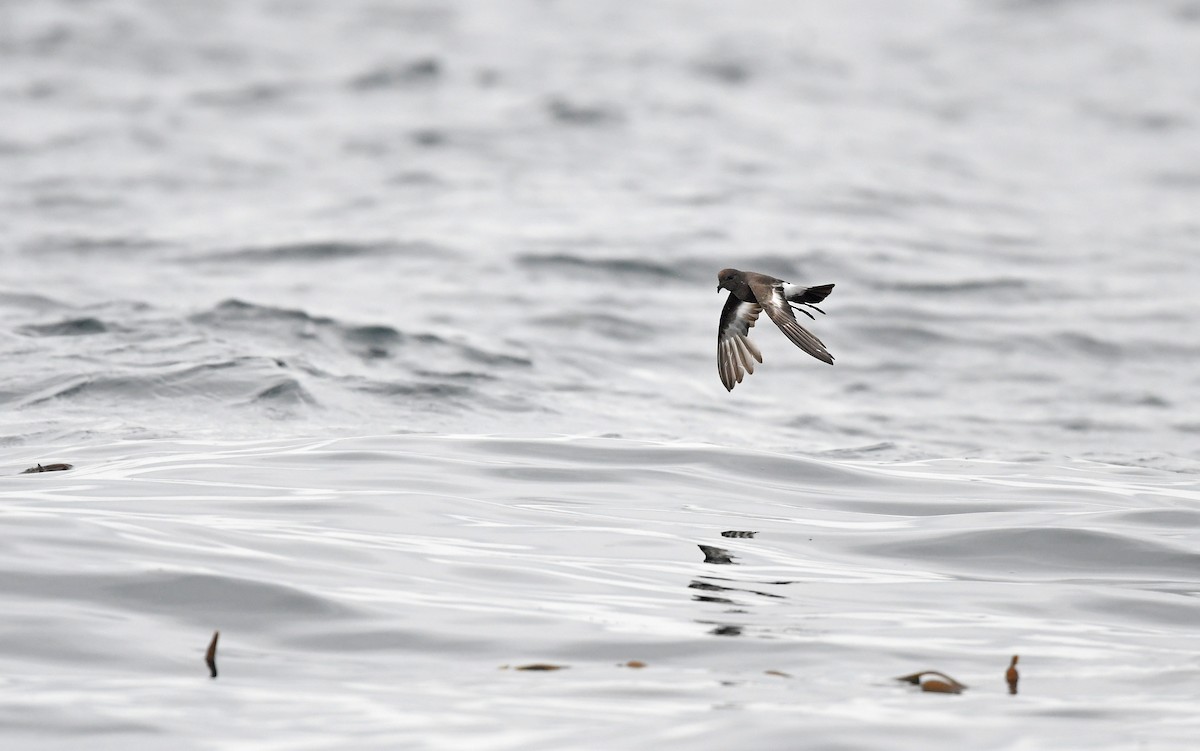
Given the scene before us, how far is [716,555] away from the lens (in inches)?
258

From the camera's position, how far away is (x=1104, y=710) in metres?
4.70

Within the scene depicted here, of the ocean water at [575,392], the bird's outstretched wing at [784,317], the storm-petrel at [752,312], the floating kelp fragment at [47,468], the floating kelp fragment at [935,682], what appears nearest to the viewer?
the floating kelp fragment at [935,682]

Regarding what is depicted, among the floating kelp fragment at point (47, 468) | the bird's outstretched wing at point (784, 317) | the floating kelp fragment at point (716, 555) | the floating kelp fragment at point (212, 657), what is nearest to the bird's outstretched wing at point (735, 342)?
the bird's outstretched wing at point (784, 317)

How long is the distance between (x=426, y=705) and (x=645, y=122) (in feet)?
75.7

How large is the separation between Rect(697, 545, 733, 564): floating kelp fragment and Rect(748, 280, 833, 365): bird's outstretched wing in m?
0.97

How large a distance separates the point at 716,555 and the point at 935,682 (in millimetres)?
1862

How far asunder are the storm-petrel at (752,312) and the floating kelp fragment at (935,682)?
219cm

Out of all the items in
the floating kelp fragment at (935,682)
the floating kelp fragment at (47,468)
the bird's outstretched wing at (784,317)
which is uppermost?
the bird's outstretched wing at (784,317)

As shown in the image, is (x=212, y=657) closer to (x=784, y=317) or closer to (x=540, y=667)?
(x=540, y=667)

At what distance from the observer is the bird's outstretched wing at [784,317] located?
23.1 feet

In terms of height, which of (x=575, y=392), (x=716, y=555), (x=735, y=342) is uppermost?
(x=735, y=342)

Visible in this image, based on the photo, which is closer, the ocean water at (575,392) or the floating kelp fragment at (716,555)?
the ocean water at (575,392)

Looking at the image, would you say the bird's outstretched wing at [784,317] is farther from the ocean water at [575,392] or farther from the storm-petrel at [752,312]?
the ocean water at [575,392]

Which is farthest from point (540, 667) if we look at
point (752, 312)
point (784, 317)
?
point (752, 312)
